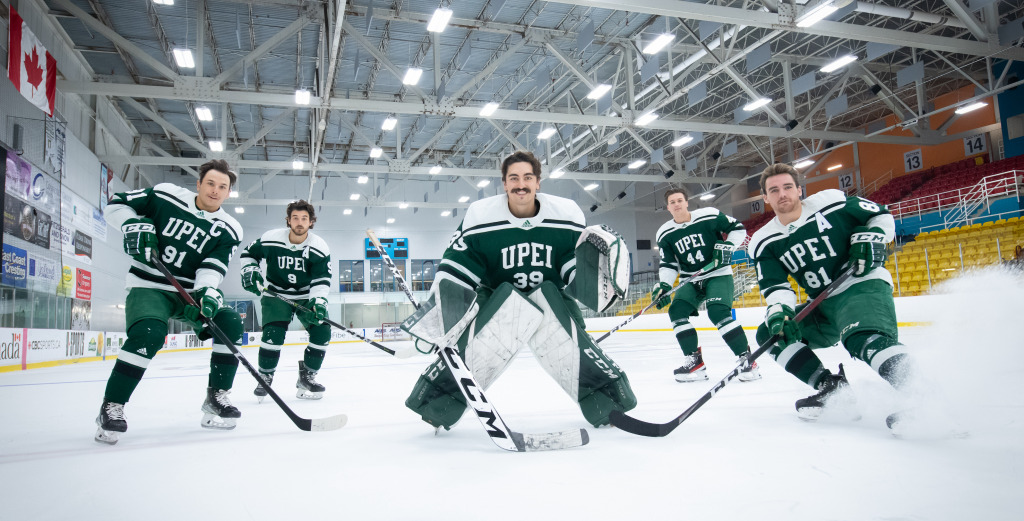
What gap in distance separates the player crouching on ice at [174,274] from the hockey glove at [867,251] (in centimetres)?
257

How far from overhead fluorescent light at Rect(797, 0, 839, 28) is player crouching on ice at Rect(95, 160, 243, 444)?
26.6 feet

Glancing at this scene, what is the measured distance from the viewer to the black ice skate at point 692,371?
12.3 ft

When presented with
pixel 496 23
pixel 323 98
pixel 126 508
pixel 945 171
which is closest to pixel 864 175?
pixel 945 171

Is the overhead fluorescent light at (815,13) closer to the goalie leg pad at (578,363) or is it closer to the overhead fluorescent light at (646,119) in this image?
the overhead fluorescent light at (646,119)

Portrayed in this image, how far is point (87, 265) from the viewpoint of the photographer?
12.6 m

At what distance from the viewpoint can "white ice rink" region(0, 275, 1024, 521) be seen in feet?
4.17

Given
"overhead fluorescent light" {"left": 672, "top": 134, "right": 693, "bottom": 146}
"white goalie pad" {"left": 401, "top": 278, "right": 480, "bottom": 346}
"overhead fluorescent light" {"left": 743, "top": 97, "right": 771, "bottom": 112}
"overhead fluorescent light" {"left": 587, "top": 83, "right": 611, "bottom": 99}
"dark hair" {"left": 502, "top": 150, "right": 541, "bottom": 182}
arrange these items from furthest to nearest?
"overhead fluorescent light" {"left": 672, "top": 134, "right": 693, "bottom": 146}
"overhead fluorescent light" {"left": 743, "top": 97, "right": 771, "bottom": 112}
"overhead fluorescent light" {"left": 587, "top": 83, "right": 611, "bottom": 99}
"dark hair" {"left": 502, "top": 150, "right": 541, "bottom": 182}
"white goalie pad" {"left": 401, "top": 278, "right": 480, "bottom": 346}

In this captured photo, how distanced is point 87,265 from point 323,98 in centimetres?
702

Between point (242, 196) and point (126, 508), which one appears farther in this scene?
point (242, 196)

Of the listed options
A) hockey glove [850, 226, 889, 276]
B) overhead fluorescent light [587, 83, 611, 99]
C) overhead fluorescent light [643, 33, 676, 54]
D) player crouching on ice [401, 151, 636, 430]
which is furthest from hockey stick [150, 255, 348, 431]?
overhead fluorescent light [587, 83, 611, 99]

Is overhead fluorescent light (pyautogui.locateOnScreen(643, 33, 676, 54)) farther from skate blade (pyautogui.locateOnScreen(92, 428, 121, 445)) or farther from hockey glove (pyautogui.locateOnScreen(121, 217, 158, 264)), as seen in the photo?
skate blade (pyautogui.locateOnScreen(92, 428, 121, 445))

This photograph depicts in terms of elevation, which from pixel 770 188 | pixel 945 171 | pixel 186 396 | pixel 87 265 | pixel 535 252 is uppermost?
pixel 945 171

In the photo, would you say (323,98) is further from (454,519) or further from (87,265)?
(454,519)

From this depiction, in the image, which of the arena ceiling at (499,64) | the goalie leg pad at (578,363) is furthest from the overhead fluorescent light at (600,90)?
the goalie leg pad at (578,363)
